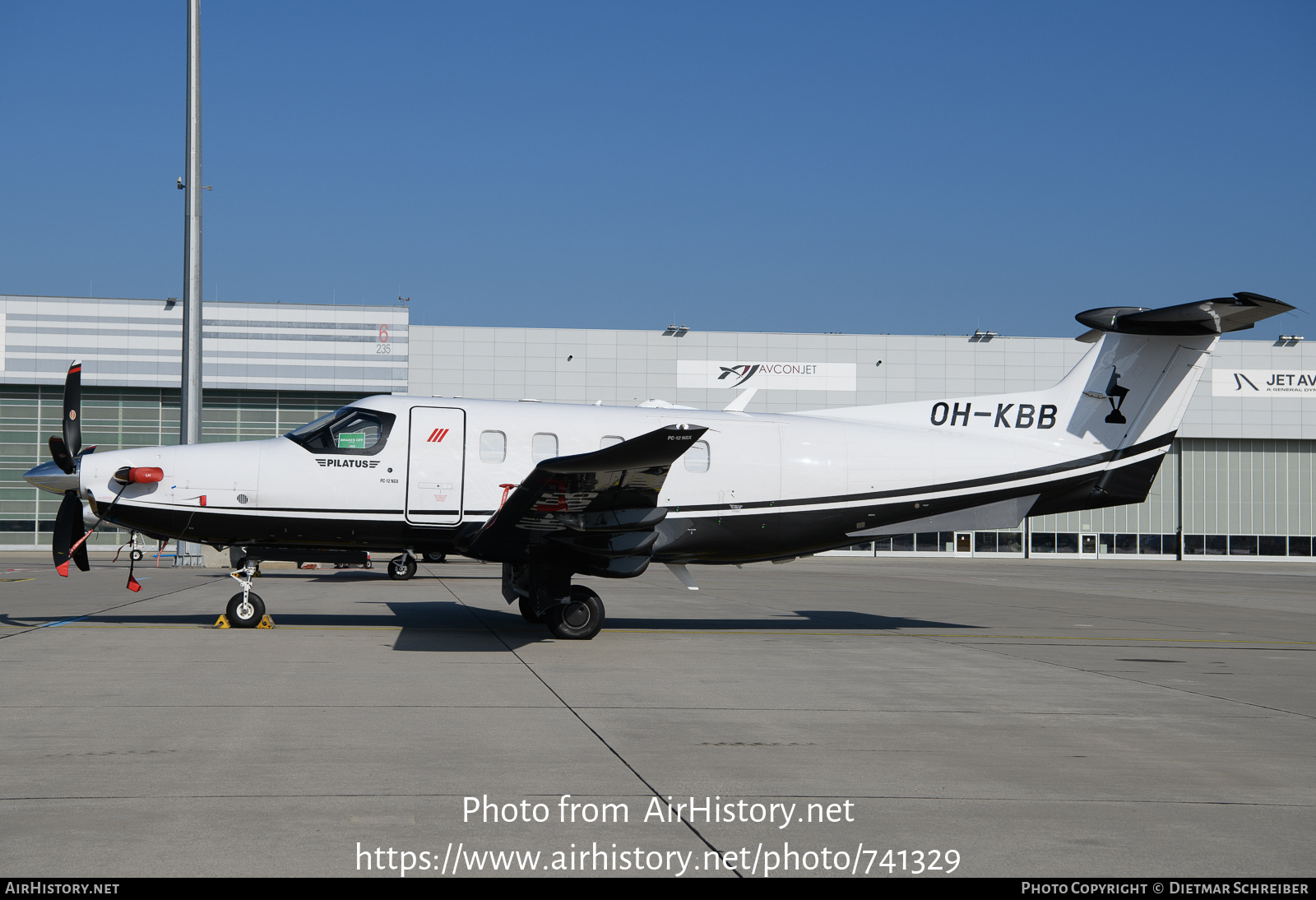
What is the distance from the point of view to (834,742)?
7.04 metres

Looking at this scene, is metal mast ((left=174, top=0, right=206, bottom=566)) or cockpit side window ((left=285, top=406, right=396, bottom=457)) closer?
cockpit side window ((left=285, top=406, right=396, bottom=457))

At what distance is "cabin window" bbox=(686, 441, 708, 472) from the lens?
1360cm

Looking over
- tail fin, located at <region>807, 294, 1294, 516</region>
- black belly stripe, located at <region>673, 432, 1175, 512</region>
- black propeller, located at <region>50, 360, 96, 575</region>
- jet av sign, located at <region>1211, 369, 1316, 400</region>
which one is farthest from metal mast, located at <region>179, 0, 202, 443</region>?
jet av sign, located at <region>1211, 369, 1316, 400</region>

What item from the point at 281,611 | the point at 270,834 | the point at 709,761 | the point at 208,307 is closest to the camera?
the point at 270,834

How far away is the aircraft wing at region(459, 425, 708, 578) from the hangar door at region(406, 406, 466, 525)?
0.56 m

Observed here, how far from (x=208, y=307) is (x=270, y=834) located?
162 ft

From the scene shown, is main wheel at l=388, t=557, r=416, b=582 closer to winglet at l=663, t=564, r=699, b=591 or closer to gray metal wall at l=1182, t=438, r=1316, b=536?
winglet at l=663, t=564, r=699, b=591

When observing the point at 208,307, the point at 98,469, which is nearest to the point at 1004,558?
the point at 208,307

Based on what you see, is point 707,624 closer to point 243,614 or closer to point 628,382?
point 243,614

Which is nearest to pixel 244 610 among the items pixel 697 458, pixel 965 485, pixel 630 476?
pixel 630 476

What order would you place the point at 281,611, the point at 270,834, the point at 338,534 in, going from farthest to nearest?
the point at 281,611 → the point at 338,534 → the point at 270,834

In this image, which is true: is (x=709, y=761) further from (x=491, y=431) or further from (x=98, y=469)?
(x=98, y=469)

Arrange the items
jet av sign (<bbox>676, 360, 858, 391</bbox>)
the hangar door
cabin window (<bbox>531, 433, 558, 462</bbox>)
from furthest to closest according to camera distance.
A: jet av sign (<bbox>676, 360, 858, 391</bbox>) < cabin window (<bbox>531, 433, 558, 462</bbox>) < the hangar door

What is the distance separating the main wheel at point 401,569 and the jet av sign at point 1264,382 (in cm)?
4950
